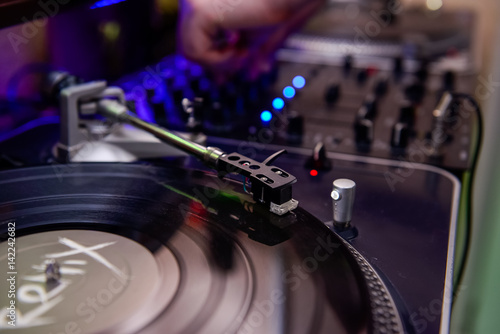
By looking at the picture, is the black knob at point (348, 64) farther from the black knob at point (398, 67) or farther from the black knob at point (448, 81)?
the black knob at point (448, 81)

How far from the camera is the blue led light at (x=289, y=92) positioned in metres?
1.21

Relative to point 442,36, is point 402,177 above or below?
below

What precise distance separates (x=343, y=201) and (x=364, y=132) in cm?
32

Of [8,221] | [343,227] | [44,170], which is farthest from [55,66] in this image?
[343,227]

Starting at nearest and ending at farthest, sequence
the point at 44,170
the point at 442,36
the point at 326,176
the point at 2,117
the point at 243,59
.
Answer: the point at 44,170, the point at 326,176, the point at 2,117, the point at 243,59, the point at 442,36

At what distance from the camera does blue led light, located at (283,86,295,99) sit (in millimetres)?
1206

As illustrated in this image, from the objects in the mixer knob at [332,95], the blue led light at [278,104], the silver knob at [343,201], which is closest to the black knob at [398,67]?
the mixer knob at [332,95]

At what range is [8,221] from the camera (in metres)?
0.62

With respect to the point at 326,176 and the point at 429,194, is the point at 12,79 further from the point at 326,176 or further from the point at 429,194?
the point at 429,194

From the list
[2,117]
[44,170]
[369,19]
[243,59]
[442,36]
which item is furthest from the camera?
[369,19]

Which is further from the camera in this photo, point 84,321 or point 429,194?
point 429,194

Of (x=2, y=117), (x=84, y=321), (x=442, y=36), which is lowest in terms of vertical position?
(x=84, y=321)

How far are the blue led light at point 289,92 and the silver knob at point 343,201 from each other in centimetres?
56

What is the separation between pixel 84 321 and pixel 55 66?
718 mm
